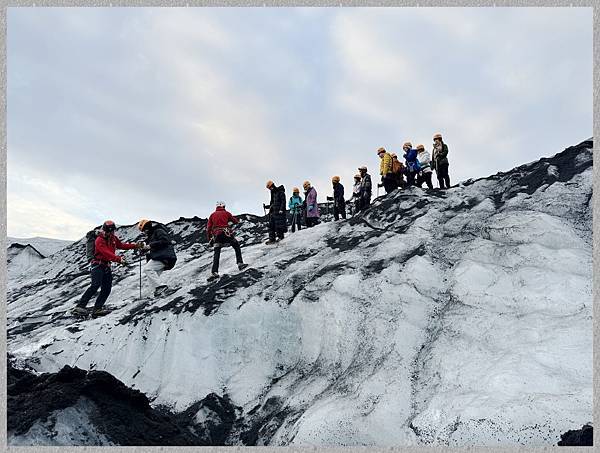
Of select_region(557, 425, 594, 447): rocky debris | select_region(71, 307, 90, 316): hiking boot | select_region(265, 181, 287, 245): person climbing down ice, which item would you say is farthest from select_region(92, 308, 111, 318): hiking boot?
select_region(557, 425, 594, 447): rocky debris

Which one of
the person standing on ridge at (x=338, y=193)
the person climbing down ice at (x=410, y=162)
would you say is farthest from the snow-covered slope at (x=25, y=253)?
the person climbing down ice at (x=410, y=162)

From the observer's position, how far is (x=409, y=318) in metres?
8.22

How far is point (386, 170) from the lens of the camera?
14.6m

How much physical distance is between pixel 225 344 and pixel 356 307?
251 centimetres

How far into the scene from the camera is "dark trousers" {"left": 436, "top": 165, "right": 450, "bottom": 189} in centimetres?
1421

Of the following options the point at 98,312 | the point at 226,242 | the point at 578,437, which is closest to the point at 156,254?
the point at 226,242

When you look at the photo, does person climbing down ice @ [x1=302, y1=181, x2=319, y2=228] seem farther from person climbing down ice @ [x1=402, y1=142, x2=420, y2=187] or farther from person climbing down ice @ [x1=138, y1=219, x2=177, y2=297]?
person climbing down ice @ [x1=138, y1=219, x2=177, y2=297]

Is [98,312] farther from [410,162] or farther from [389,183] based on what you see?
[410,162]

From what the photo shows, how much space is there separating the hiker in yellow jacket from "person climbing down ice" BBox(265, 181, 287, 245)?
11.0 ft

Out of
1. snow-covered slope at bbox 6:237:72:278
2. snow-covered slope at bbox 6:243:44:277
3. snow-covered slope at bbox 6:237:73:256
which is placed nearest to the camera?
snow-covered slope at bbox 6:237:72:278

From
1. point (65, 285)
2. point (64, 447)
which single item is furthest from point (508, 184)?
point (65, 285)

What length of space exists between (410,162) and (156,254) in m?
7.89

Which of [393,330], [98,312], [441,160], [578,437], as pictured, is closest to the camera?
[578,437]

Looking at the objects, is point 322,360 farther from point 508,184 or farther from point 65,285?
point 65,285
